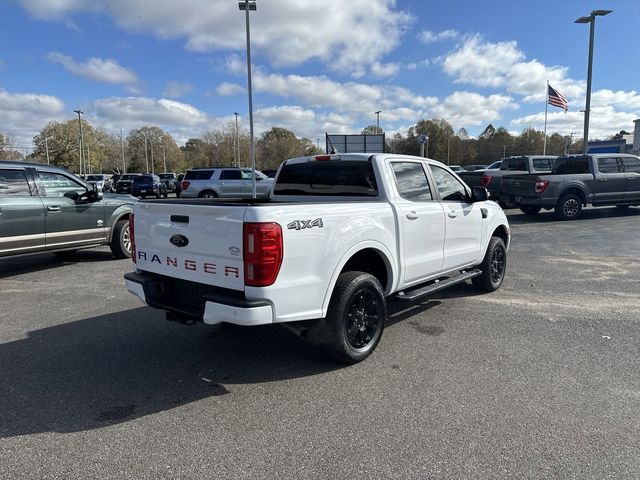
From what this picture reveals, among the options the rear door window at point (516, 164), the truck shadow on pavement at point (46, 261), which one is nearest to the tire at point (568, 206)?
the rear door window at point (516, 164)

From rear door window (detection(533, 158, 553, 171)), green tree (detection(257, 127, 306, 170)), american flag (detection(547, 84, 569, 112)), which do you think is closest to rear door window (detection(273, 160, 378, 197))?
rear door window (detection(533, 158, 553, 171))

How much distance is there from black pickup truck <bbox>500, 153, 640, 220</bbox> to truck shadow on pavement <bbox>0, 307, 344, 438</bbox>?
11.8m

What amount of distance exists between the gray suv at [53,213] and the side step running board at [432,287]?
6.16 metres

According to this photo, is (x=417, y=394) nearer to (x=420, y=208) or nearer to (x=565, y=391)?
(x=565, y=391)

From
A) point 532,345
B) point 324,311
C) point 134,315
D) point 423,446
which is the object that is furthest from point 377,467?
point 134,315

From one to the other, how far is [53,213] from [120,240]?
1.49m

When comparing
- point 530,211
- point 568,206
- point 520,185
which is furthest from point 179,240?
point 530,211

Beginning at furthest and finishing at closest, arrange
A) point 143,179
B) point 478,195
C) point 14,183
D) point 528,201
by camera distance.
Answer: point 143,179 → point 528,201 → point 14,183 → point 478,195

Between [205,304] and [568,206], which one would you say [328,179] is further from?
[568,206]

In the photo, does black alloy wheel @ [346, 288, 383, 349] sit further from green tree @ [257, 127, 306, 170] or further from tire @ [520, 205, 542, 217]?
green tree @ [257, 127, 306, 170]

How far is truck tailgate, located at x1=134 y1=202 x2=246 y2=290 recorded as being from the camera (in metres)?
3.36

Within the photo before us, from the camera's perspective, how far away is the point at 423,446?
2846 millimetres

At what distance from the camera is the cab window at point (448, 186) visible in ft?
17.8

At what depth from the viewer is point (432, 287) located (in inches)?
195
